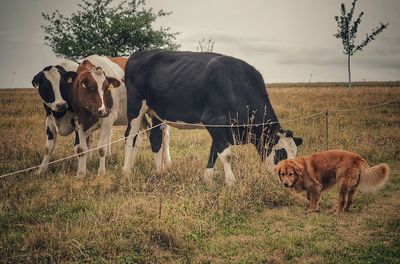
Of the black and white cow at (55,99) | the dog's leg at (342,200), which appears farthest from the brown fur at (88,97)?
the dog's leg at (342,200)

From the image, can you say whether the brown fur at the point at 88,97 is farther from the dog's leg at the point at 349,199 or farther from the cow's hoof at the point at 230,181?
the dog's leg at the point at 349,199

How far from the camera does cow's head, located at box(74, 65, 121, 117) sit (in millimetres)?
8469

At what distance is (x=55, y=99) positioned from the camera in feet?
29.3

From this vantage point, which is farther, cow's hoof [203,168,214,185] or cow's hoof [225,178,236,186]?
Answer: cow's hoof [203,168,214,185]

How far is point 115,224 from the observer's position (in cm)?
555

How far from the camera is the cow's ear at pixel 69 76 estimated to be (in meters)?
9.14

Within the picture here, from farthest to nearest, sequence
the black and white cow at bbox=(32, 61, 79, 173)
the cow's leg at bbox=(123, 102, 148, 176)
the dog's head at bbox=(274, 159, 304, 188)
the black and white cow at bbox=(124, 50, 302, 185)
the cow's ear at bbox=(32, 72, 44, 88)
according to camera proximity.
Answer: the cow's leg at bbox=(123, 102, 148, 176) < the cow's ear at bbox=(32, 72, 44, 88) < the black and white cow at bbox=(32, 61, 79, 173) < the black and white cow at bbox=(124, 50, 302, 185) < the dog's head at bbox=(274, 159, 304, 188)

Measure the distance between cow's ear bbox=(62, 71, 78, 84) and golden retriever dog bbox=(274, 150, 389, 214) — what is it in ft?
16.9

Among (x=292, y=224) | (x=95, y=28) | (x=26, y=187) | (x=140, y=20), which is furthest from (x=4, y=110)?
(x=292, y=224)

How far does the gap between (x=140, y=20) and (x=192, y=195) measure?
62.2 ft

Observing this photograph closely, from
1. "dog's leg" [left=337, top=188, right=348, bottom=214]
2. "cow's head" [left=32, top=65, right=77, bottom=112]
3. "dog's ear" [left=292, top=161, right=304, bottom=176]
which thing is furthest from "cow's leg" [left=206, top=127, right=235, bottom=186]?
"cow's head" [left=32, top=65, right=77, bottom=112]

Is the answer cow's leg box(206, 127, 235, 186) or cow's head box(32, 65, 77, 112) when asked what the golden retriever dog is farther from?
cow's head box(32, 65, 77, 112)

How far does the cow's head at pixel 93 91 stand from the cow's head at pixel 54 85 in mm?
528

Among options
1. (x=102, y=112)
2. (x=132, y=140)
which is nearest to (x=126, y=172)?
(x=132, y=140)
